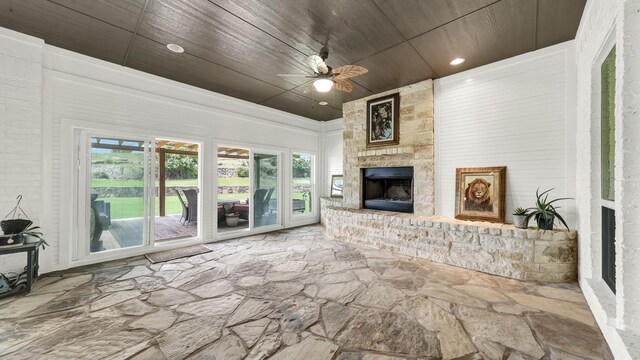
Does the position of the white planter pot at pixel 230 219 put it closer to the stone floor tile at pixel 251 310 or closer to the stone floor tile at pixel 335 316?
the stone floor tile at pixel 251 310

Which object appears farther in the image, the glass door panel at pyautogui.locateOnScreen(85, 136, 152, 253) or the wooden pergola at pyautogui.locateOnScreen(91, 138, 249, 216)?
the wooden pergola at pyautogui.locateOnScreen(91, 138, 249, 216)

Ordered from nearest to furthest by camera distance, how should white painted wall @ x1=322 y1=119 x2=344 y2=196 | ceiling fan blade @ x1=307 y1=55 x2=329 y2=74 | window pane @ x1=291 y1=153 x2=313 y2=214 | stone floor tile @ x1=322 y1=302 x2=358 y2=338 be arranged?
stone floor tile @ x1=322 y1=302 x2=358 y2=338 < ceiling fan blade @ x1=307 y1=55 x2=329 y2=74 < window pane @ x1=291 y1=153 x2=313 y2=214 < white painted wall @ x1=322 y1=119 x2=344 y2=196

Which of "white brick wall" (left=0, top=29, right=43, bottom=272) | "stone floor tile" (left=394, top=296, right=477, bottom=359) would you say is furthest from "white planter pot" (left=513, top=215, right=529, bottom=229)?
"white brick wall" (left=0, top=29, right=43, bottom=272)

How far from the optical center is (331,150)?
6758mm

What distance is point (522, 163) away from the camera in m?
3.41

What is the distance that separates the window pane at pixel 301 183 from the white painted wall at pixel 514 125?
137 inches

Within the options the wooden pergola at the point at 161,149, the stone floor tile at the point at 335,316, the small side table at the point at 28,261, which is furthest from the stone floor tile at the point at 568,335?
the wooden pergola at the point at 161,149

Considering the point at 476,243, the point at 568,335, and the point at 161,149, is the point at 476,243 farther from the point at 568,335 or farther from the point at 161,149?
the point at 161,149

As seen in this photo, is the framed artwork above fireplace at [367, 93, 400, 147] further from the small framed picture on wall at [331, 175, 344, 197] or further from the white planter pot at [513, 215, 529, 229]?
the white planter pot at [513, 215, 529, 229]

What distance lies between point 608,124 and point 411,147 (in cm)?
239

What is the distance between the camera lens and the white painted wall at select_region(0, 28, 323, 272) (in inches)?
112

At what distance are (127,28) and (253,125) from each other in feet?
9.09

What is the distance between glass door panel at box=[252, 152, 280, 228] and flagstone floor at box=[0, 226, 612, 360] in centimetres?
227

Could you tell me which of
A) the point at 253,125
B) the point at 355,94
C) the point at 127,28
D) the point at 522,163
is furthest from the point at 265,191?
the point at 522,163
